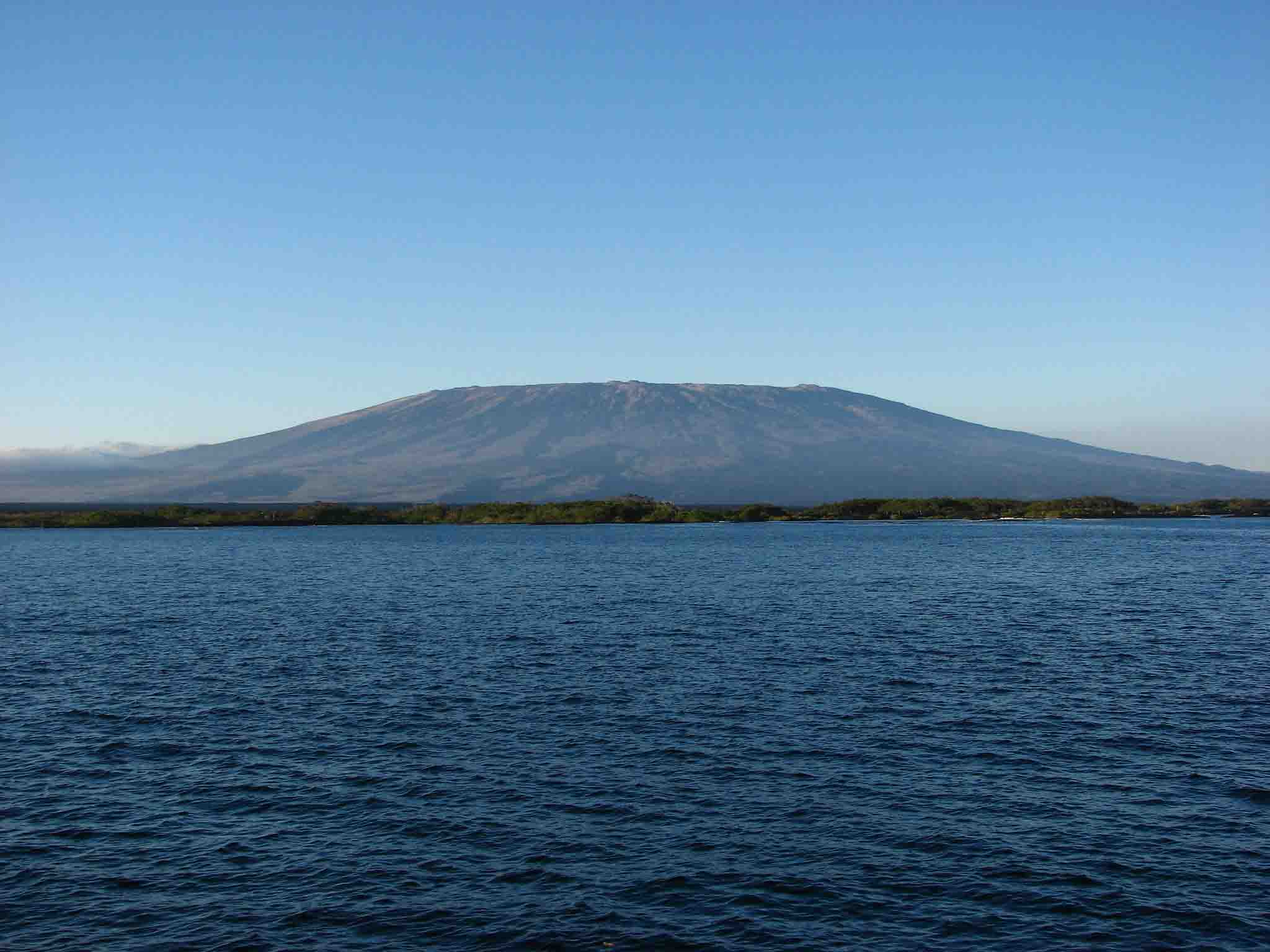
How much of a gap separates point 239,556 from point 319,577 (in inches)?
1393

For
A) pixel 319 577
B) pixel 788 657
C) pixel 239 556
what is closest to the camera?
pixel 788 657

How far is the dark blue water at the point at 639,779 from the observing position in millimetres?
19297

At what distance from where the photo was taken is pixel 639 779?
27094mm

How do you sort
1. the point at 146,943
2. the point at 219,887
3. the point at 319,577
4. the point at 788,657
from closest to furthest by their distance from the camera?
the point at 146,943, the point at 219,887, the point at 788,657, the point at 319,577

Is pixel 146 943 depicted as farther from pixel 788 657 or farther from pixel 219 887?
pixel 788 657

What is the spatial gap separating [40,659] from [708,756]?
33.1 m

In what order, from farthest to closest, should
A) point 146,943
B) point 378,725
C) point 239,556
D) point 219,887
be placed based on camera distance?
point 239,556
point 378,725
point 219,887
point 146,943

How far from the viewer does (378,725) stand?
3306 cm

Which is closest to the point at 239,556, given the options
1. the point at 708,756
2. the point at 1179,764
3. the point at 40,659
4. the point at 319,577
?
the point at 319,577

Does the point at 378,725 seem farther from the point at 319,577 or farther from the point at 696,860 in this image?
the point at 319,577

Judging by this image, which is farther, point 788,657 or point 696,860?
point 788,657

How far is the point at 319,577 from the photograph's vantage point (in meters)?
90.6

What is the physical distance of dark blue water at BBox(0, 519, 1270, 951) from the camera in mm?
19297

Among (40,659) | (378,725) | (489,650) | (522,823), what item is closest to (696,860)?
(522,823)
